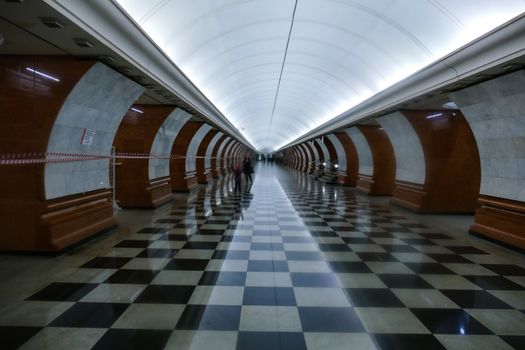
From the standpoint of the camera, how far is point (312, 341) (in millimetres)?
2977

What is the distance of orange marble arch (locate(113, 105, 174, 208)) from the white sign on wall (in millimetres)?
3690

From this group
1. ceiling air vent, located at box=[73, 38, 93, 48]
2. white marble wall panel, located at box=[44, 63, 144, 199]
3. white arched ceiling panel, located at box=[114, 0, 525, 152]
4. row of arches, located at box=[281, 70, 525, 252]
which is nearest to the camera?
ceiling air vent, located at box=[73, 38, 93, 48]

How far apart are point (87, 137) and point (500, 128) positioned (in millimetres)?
7706

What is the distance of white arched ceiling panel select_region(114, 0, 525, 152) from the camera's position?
Answer: 5.81 m

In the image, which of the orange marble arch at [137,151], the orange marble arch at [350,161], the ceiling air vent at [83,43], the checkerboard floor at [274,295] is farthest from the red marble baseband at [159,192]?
the orange marble arch at [350,161]

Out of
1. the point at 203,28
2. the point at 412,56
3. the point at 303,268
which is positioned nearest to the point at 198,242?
the point at 303,268

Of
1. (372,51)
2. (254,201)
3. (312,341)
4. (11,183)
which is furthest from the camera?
(254,201)

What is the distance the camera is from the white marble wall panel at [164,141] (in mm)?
10750

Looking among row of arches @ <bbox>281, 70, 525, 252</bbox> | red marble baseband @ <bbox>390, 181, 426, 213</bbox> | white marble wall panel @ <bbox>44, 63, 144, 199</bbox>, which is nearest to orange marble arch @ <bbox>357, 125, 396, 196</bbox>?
row of arches @ <bbox>281, 70, 525, 252</bbox>

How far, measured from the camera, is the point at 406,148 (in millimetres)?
11414

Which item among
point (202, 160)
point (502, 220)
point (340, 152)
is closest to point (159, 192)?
point (202, 160)

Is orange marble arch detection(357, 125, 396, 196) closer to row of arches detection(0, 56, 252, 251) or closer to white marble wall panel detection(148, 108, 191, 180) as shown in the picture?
white marble wall panel detection(148, 108, 191, 180)

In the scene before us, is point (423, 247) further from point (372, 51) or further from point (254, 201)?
point (254, 201)

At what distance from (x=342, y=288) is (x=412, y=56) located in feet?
18.4
